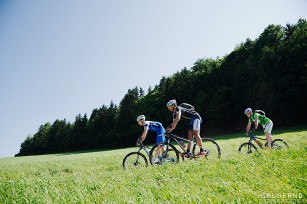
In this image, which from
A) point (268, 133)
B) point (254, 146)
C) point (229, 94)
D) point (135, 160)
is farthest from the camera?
point (229, 94)

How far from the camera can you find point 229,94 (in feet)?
175

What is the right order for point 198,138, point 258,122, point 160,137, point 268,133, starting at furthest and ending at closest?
1. point 258,122
2. point 268,133
3. point 160,137
4. point 198,138

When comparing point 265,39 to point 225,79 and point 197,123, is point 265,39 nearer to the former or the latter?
point 225,79

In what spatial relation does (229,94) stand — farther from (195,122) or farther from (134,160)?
(134,160)

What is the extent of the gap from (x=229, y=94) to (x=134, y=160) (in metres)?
47.9

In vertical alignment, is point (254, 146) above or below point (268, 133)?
below

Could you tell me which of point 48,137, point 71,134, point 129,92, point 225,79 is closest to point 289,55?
point 225,79

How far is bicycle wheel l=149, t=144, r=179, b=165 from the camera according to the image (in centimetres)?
902

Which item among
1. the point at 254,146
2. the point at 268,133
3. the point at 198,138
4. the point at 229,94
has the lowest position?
the point at 254,146

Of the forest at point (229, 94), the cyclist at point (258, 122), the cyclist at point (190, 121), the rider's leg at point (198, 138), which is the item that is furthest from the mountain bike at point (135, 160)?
the forest at point (229, 94)

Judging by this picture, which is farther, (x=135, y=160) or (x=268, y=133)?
(x=268, y=133)

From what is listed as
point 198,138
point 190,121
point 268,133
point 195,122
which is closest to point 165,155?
point 198,138

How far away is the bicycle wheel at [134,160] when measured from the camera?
9539mm

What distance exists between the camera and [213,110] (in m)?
53.4
